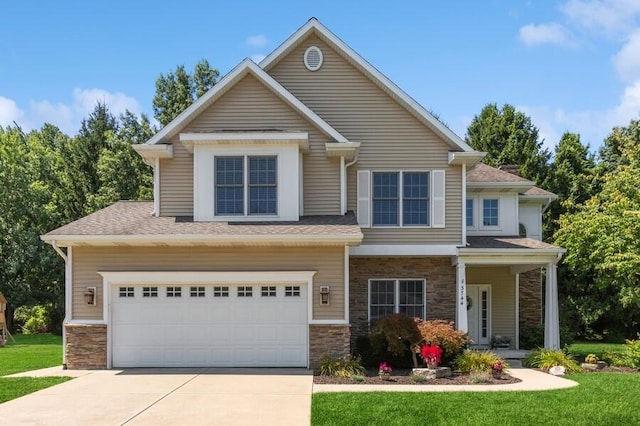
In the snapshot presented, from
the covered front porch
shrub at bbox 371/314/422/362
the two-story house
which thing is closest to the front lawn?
the two-story house

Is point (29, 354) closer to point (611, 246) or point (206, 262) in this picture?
point (206, 262)

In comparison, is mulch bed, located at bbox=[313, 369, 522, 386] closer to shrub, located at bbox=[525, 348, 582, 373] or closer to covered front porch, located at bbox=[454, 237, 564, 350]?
shrub, located at bbox=[525, 348, 582, 373]

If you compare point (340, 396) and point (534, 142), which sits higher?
point (534, 142)

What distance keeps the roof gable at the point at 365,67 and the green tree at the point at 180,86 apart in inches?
823

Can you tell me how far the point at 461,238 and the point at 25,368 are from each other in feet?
42.2

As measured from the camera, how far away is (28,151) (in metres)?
40.5

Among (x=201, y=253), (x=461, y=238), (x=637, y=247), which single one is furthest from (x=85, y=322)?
(x=637, y=247)

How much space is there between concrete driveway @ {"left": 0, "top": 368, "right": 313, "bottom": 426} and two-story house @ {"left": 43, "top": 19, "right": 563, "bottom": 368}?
4.43ft

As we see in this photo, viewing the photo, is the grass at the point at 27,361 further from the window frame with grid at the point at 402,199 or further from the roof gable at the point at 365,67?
the roof gable at the point at 365,67

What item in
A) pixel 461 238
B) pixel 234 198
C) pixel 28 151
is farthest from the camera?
pixel 28 151

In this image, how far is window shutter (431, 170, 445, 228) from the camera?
18.9m

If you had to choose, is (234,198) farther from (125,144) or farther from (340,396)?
(125,144)

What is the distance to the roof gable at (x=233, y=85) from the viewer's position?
58.6 feet

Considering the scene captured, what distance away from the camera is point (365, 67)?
1909 centimetres
